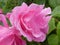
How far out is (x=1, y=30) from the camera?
1.63 feet

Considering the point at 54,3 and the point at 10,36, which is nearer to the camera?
the point at 10,36

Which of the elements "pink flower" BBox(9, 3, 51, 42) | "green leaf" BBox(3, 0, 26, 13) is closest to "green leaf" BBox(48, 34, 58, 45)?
"pink flower" BBox(9, 3, 51, 42)

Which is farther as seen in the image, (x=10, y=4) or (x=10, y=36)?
(x=10, y=4)

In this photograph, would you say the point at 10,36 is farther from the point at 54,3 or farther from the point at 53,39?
the point at 54,3

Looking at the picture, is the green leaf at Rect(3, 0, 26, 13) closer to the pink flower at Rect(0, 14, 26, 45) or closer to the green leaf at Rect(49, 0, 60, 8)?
the green leaf at Rect(49, 0, 60, 8)

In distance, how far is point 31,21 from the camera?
492 millimetres

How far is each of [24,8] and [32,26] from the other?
47mm

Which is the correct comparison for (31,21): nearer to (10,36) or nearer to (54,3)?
(10,36)

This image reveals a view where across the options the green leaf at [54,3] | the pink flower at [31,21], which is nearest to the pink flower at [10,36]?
the pink flower at [31,21]

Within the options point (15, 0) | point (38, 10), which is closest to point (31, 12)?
point (38, 10)

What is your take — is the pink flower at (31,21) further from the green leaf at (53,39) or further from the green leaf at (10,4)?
the green leaf at (10,4)

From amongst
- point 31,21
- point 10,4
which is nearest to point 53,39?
point 31,21

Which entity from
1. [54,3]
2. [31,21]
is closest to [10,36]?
[31,21]

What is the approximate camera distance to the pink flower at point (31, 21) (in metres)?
0.48
